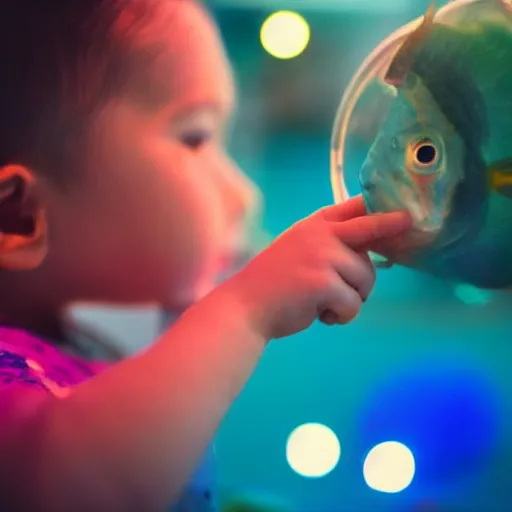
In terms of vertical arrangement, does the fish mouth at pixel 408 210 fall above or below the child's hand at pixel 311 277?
above

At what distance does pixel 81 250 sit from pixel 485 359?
285 millimetres

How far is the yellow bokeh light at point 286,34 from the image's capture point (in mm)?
514


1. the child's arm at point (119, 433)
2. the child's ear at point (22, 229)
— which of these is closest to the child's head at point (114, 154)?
the child's ear at point (22, 229)

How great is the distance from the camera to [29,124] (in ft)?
1.66

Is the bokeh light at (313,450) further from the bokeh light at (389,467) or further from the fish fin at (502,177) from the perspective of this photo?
the fish fin at (502,177)

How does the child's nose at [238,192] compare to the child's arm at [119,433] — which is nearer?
the child's arm at [119,433]

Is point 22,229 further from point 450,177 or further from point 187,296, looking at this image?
point 450,177

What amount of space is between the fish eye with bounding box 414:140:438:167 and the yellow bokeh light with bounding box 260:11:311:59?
0.42 feet

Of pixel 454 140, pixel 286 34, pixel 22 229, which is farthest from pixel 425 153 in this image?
pixel 22 229

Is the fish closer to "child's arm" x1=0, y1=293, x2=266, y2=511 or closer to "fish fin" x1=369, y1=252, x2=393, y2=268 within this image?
"fish fin" x1=369, y1=252, x2=393, y2=268

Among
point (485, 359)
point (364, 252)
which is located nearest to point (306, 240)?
point (364, 252)

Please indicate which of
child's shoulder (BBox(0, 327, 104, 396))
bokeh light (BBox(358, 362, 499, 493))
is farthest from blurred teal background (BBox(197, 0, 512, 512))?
child's shoulder (BBox(0, 327, 104, 396))

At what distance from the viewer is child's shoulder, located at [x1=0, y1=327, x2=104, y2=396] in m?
0.46

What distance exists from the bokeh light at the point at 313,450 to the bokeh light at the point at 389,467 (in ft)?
0.08
